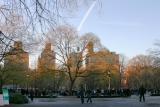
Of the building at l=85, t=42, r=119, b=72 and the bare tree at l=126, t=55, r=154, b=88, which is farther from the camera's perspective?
the bare tree at l=126, t=55, r=154, b=88

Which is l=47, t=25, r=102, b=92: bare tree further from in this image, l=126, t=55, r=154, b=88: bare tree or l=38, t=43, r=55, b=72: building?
l=126, t=55, r=154, b=88: bare tree

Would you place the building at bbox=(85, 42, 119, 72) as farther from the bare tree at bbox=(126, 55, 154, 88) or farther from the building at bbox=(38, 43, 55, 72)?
the bare tree at bbox=(126, 55, 154, 88)

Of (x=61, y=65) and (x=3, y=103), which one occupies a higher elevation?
(x=61, y=65)

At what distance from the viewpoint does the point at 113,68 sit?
97.7m

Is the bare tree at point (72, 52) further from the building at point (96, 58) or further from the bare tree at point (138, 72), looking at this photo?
the bare tree at point (138, 72)

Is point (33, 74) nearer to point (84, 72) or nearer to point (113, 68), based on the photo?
point (84, 72)

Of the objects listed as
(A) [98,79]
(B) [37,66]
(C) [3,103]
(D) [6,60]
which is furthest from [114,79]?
(C) [3,103]

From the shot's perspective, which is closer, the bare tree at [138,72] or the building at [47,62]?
the building at [47,62]

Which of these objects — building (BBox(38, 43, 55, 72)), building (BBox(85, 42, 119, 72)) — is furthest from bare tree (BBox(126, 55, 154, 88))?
building (BBox(38, 43, 55, 72))

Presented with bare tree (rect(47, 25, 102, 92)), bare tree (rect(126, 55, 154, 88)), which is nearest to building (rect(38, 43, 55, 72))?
bare tree (rect(47, 25, 102, 92))

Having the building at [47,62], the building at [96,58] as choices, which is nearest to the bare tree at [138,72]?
the building at [96,58]

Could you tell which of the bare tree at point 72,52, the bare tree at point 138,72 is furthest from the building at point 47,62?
the bare tree at point 138,72

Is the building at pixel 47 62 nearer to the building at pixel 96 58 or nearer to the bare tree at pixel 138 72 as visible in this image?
the building at pixel 96 58

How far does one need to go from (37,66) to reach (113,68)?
2046 cm
